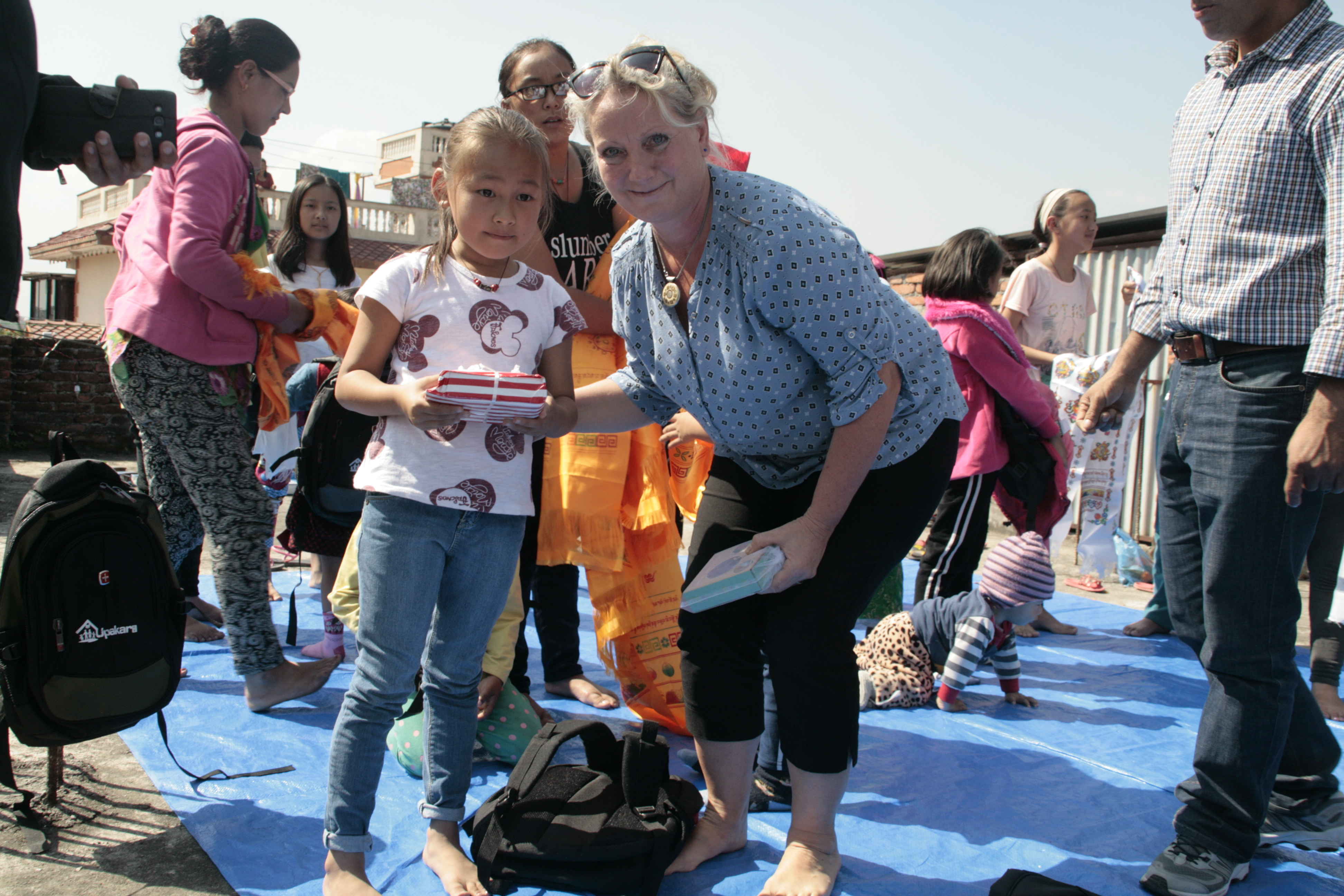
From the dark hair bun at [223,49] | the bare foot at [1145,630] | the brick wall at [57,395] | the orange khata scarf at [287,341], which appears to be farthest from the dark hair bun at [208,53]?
the brick wall at [57,395]

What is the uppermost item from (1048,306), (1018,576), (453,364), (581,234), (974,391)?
(1048,306)

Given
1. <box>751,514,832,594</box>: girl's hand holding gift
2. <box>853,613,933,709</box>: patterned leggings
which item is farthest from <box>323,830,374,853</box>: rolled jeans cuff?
<box>853,613,933,709</box>: patterned leggings

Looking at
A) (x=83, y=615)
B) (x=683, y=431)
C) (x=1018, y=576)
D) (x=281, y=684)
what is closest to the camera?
(x=83, y=615)

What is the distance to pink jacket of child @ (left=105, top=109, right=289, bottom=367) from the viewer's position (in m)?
2.61

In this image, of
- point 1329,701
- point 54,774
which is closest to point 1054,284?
point 1329,701

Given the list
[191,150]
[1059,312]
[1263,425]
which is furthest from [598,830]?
[1059,312]

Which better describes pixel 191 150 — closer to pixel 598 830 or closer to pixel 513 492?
pixel 513 492

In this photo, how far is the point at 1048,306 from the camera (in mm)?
4586

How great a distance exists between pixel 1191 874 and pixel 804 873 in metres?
0.85

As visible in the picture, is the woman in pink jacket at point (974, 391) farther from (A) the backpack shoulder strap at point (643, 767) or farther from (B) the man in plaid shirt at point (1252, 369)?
(A) the backpack shoulder strap at point (643, 767)

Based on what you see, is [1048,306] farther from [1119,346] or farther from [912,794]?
[912,794]

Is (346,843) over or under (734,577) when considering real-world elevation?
under

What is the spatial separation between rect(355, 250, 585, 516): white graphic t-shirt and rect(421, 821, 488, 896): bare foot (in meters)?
0.71

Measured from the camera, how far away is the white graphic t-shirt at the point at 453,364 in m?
1.85
